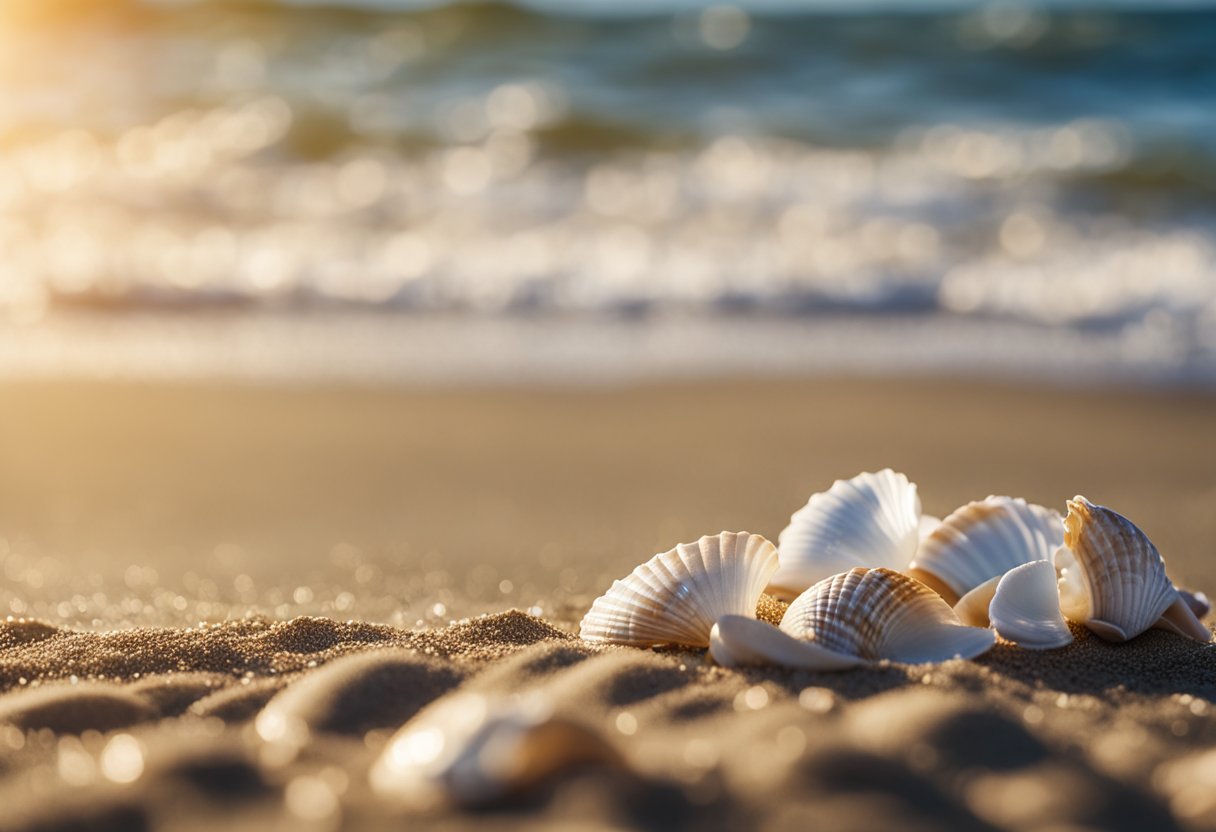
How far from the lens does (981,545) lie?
2.24 m

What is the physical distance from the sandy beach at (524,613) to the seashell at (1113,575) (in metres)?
0.05

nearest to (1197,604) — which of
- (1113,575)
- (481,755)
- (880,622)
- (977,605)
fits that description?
(1113,575)

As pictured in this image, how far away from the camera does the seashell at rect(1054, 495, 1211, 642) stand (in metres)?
2.03

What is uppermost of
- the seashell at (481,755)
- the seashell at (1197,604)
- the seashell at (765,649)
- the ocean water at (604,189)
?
the ocean water at (604,189)

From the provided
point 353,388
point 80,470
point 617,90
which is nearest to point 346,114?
point 617,90

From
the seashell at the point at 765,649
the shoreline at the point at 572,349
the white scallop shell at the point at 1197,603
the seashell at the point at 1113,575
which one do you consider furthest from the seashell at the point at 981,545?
the shoreline at the point at 572,349

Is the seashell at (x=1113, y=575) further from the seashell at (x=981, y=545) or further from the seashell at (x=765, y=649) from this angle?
the seashell at (x=765, y=649)

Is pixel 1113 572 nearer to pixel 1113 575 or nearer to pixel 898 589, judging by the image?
pixel 1113 575

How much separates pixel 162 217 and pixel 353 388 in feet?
11.5

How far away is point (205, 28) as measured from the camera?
12422mm

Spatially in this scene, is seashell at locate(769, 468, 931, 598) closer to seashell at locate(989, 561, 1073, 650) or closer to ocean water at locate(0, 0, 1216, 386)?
seashell at locate(989, 561, 1073, 650)

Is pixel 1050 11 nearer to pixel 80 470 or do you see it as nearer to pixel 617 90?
pixel 617 90

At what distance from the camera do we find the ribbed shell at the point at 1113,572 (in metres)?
2.02

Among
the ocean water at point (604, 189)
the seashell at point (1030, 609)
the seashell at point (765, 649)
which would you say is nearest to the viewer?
the seashell at point (765, 649)
